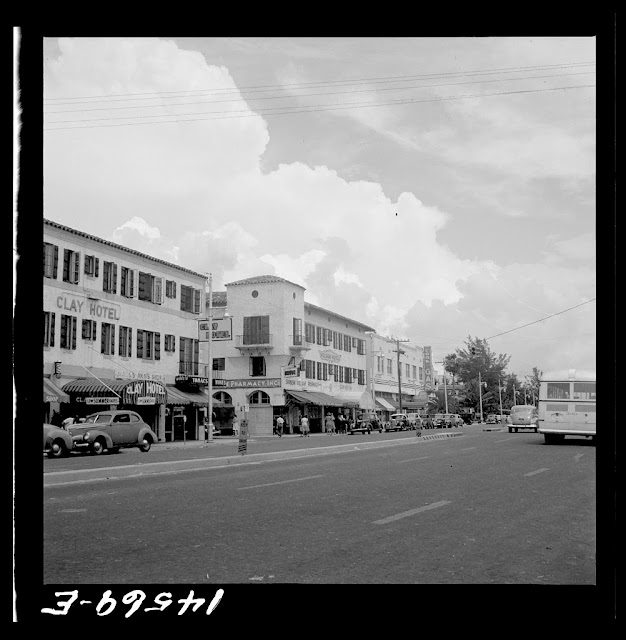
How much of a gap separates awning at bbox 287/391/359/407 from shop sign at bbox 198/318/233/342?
51.8 feet

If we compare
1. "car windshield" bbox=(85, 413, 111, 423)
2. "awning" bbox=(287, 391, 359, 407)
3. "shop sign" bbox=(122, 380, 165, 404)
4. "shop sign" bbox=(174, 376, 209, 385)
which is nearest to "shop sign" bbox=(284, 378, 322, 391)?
"awning" bbox=(287, 391, 359, 407)

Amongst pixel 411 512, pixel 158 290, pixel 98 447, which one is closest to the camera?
pixel 411 512

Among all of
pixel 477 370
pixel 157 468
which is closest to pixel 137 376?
pixel 157 468

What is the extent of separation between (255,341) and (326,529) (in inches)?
2055

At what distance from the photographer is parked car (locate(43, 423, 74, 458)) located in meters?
26.3

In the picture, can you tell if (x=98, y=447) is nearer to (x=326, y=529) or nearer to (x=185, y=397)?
(x=185, y=397)

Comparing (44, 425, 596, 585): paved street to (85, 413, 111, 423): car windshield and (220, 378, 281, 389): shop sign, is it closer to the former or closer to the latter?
(85, 413, 111, 423): car windshield

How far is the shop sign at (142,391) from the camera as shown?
38.4 metres

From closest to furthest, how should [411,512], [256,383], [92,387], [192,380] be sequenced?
[411,512] → [92,387] → [192,380] → [256,383]

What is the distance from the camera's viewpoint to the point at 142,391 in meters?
39.6
